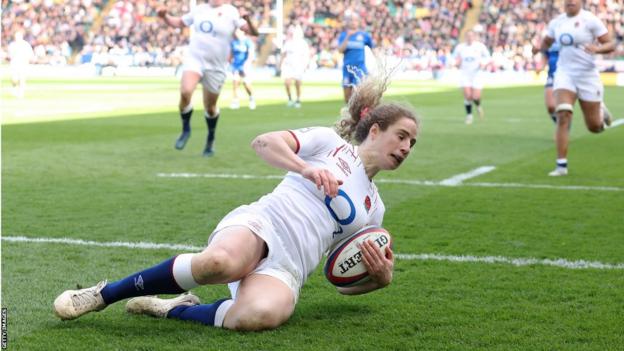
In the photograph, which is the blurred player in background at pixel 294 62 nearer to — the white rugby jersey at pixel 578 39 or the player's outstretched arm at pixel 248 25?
the player's outstretched arm at pixel 248 25

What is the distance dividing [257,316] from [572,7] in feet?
23.8

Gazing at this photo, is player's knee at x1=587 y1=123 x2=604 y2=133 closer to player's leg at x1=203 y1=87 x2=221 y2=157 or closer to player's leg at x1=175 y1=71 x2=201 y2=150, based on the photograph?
player's leg at x1=203 y1=87 x2=221 y2=157

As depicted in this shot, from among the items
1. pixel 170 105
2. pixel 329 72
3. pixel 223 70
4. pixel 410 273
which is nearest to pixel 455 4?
pixel 329 72

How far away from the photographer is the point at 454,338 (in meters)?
4.34

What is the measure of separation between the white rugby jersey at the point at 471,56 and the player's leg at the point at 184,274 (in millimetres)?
17556

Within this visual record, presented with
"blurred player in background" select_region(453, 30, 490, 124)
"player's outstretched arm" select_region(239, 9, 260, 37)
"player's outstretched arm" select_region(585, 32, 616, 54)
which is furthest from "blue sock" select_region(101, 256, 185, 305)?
"blurred player in background" select_region(453, 30, 490, 124)

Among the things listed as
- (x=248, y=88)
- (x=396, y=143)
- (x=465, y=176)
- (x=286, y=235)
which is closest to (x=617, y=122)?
(x=248, y=88)

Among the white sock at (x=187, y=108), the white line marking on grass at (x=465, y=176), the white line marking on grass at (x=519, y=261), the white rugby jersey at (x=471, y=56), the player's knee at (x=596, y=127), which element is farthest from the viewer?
the white rugby jersey at (x=471, y=56)

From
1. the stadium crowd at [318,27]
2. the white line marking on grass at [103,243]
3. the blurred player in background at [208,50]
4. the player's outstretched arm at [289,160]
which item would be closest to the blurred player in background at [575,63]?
the blurred player in background at [208,50]

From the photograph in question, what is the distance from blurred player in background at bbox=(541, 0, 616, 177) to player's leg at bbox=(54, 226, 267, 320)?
6698mm

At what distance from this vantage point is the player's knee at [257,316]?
4383 millimetres

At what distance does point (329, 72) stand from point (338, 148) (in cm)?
4395

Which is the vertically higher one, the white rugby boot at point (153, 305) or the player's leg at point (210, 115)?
the white rugby boot at point (153, 305)

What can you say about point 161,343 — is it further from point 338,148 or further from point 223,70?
point 223,70
